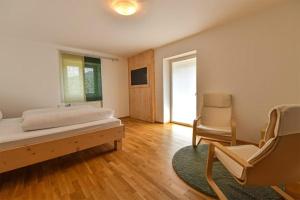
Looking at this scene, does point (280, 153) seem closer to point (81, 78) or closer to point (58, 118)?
point (58, 118)

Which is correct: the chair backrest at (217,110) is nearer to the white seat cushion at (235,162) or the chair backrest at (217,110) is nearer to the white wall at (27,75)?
the white seat cushion at (235,162)

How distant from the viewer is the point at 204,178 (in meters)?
1.60

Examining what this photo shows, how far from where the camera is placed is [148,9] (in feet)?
6.93

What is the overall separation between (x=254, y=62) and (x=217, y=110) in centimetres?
100

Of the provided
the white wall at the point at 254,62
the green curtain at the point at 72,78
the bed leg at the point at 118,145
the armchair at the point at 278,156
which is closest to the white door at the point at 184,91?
the white wall at the point at 254,62

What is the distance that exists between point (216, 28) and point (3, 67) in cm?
444

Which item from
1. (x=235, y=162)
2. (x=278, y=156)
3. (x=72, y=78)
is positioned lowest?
(x=235, y=162)

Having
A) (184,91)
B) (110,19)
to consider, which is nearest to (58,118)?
(110,19)

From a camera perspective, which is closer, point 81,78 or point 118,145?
point 118,145

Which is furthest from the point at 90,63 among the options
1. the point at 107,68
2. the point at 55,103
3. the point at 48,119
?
the point at 48,119

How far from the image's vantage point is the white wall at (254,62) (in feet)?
6.77

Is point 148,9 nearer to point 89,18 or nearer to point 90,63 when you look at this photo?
point 89,18

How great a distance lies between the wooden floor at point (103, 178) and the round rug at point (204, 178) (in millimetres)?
86

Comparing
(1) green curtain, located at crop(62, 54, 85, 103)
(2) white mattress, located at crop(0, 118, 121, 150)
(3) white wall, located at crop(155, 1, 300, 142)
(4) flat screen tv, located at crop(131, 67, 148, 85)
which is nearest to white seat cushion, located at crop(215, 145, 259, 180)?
(3) white wall, located at crop(155, 1, 300, 142)
